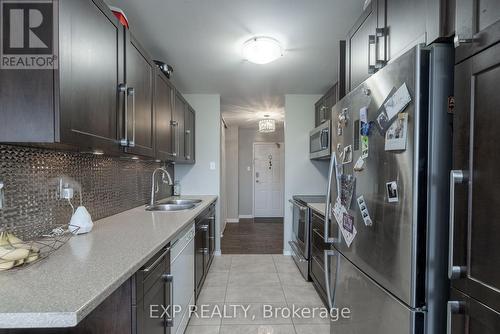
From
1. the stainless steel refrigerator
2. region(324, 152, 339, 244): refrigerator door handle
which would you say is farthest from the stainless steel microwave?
the stainless steel refrigerator

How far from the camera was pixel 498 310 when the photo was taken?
0.69m

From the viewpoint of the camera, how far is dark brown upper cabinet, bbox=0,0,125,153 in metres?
0.98

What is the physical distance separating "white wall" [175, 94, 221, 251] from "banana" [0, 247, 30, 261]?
2910mm

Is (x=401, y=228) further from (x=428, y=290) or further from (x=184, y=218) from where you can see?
(x=184, y=218)

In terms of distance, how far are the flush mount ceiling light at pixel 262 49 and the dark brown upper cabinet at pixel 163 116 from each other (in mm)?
810

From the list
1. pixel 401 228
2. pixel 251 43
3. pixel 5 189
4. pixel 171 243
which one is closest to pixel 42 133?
pixel 5 189

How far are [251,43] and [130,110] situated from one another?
1.15 metres

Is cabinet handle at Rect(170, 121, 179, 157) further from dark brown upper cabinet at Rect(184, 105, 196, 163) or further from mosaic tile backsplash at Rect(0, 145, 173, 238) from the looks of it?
mosaic tile backsplash at Rect(0, 145, 173, 238)

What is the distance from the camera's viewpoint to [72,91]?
1.09 m

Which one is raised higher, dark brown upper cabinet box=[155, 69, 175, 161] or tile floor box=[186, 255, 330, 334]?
dark brown upper cabinet box=[155, 69, 175, 161]

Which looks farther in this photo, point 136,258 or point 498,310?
point 136,258

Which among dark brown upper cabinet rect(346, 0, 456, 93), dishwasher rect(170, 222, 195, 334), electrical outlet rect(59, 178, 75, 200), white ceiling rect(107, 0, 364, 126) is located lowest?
dishwasher rect(170, 222, 195, 334)

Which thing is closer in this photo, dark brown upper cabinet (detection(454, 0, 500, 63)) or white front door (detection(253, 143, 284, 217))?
dark brown upper cabinet (detection(454, 0, 500, 63))

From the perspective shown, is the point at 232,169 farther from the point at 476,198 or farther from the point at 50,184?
the point at 476,198
